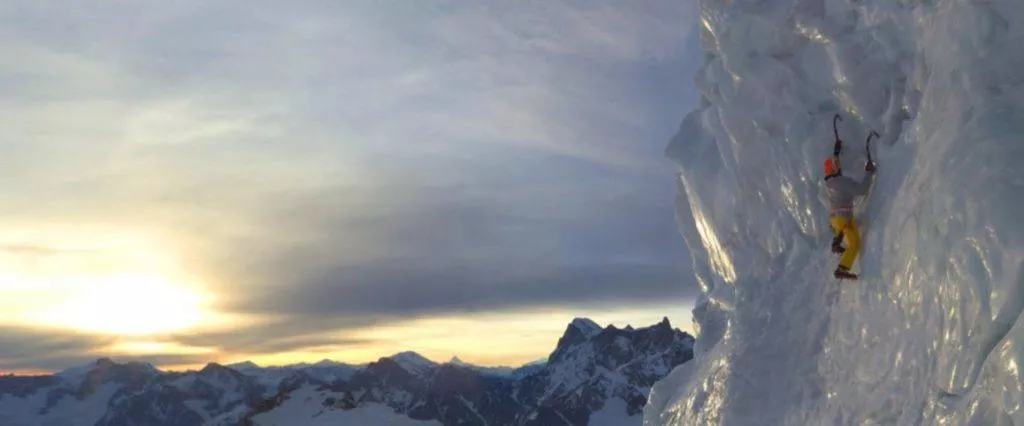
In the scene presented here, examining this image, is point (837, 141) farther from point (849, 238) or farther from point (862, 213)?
point (849, 238)

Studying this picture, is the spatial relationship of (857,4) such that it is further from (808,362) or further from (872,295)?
(808,362)

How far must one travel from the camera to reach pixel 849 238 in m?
15.1

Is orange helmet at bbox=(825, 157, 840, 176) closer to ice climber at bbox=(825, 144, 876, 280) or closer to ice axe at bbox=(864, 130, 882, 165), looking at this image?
ice climber at bbox=(825, 144, 876, 280)

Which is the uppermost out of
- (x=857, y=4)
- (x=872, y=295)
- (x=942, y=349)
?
(x=857, y=4)

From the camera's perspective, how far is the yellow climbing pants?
15.0 m

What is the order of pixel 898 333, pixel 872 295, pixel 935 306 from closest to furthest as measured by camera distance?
pixel 935 306, pixel 898 333, pixel 872 295

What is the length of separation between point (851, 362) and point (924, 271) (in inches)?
120

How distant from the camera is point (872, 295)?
47.5 feet

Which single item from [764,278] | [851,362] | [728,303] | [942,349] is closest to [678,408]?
[728,303]

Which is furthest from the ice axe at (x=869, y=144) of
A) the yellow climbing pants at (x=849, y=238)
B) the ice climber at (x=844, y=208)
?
the yellow climbing pants at (x=849, y=238)

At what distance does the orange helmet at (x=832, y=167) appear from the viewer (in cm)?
1568

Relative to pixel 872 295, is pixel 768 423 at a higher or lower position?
lower

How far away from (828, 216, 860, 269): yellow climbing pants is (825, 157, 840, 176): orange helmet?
92 centimetres

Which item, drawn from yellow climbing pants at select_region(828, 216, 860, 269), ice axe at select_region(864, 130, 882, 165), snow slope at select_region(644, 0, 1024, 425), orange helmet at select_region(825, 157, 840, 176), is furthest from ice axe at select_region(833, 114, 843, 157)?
yellow climbing pants at select_region(828, 216, 860, 269)
